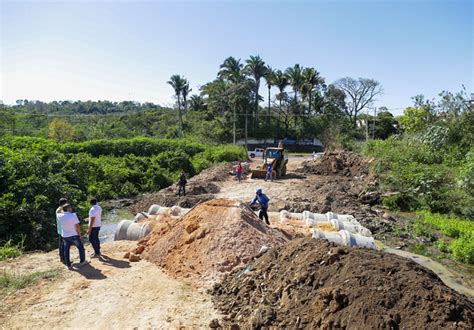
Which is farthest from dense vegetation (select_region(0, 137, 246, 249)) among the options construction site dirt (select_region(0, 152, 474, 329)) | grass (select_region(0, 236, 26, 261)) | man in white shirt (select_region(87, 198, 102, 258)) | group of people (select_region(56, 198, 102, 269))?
group of people (select_region(56, 198, 102, 269))

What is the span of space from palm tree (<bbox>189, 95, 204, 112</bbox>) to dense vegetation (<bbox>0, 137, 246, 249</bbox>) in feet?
83.0

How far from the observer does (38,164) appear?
14375 mm

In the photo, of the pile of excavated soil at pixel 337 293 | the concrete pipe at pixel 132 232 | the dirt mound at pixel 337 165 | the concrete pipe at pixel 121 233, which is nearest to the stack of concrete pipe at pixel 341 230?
the pile of excavated soil at pixel 337 293

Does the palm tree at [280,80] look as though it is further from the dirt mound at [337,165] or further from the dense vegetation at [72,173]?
the dirt mound at [337,165]

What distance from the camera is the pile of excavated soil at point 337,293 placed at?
14.9ft

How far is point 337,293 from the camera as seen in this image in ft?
16.8

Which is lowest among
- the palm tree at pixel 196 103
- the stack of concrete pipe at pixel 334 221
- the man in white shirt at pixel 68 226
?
the stack of concrete pipe at pixel 334 221

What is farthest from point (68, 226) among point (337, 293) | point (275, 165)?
point (275, 165)

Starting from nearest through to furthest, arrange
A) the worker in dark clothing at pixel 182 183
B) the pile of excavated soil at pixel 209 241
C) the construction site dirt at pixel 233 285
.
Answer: the construction site dirt at pixel 233 285 < the pile of excavated soil at pixel 209 241 < the worker in dark clothing at pixel 182 183

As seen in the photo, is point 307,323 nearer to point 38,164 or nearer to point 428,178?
point 38,164

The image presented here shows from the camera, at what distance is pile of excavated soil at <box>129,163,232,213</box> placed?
16670 mm

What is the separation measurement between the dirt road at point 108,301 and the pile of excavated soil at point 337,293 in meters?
0.67

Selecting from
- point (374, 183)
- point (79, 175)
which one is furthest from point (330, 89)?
point (79, 175)

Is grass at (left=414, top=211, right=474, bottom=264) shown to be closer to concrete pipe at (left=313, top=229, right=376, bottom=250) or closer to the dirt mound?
concrete pipe at (left=313, top=229, right=376, bottom=250)
